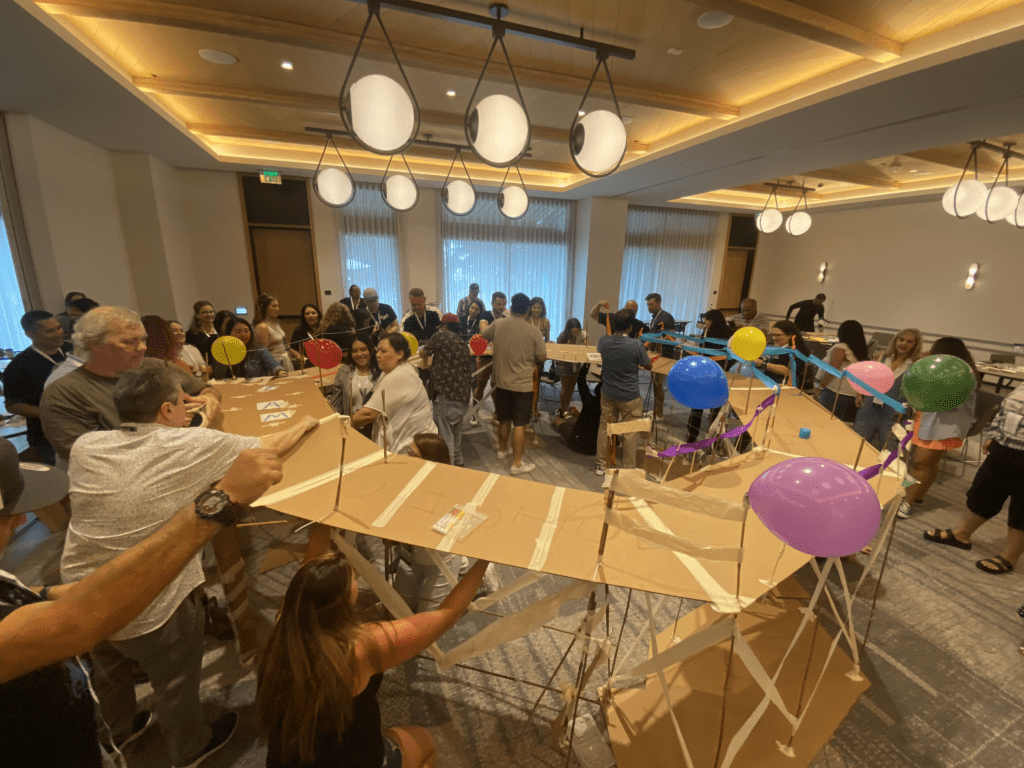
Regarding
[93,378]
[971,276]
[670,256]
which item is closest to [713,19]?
[93,378]

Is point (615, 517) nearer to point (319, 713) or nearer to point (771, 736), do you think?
point (319, 713)

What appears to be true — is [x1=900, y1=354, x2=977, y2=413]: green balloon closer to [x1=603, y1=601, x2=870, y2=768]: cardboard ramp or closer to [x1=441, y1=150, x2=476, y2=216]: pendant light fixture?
[x1=603, y1=601, x2=870, y2=768]: cardboard ramp

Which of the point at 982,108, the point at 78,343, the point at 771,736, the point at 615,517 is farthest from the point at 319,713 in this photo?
the point at 982,108

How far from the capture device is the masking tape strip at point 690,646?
101 centimetres

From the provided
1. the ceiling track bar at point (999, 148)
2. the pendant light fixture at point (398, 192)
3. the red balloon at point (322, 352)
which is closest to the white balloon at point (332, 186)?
the pendant light fixture at point (398, 192)

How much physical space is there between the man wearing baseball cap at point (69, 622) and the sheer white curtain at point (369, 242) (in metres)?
6.77

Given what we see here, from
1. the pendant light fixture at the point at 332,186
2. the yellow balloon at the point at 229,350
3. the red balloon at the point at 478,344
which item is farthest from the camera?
the red balloon at the point at 478,344

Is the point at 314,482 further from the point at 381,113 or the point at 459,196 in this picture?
the point at 459,196

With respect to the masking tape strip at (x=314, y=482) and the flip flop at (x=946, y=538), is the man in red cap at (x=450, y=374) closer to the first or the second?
the masking tape strip at (x=314, y=482)

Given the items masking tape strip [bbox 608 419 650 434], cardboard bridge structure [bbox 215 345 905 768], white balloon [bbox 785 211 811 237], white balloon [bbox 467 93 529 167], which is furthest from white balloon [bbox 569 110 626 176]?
white balloon [bbox 785 211 811 237]

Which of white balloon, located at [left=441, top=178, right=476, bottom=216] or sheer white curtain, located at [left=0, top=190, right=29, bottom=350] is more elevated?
white balloon, located at [left=441, top=178, right=476, bottom=216]

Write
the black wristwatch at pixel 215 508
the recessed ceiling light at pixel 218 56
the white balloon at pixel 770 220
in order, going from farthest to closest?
the white balloon at pixel 770 220, the recessed ceiling light at pixel 218 56, the black wristwatch at pixel 215 508

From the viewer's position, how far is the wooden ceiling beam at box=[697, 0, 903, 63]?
6.64ft

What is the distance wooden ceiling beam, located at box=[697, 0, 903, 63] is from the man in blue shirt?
1.71 metres
